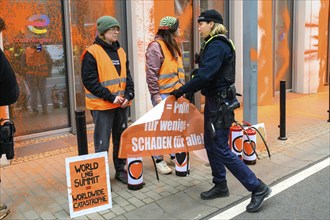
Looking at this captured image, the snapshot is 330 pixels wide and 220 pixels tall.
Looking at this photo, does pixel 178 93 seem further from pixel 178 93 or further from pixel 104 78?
pixel 104 78

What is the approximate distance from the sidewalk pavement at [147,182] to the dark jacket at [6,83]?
130cm

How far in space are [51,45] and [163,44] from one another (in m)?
2.88

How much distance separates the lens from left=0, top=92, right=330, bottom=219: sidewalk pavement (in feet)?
14.1

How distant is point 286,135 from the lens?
748cm

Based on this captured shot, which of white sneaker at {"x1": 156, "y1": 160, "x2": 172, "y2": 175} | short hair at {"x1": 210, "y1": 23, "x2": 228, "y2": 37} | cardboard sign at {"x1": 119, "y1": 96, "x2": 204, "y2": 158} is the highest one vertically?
→ short hair at {"x1": 210, "y1": 23, "x2": 228, "y2": 37}

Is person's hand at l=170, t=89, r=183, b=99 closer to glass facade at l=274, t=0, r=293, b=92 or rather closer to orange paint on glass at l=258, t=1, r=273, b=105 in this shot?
orange paint on glass at l=258, t=1, r=273, b=105

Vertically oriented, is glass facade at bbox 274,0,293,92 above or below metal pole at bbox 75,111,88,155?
above

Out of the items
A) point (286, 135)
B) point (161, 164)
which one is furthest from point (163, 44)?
point (286, 135)

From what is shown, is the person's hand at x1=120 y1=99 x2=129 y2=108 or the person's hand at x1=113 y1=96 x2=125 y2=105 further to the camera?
the person's hand at x1=120 y1=99 x2=129 y2=108

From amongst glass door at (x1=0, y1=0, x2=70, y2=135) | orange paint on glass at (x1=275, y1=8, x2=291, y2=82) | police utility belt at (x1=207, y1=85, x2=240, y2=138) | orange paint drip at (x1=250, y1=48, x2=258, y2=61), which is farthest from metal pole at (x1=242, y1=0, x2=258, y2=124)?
orange paint on glass at (x1=275, y1=8, x2=291, y2=82)

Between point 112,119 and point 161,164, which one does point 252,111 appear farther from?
point 112,119

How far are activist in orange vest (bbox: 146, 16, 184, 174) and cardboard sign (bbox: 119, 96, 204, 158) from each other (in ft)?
1.81

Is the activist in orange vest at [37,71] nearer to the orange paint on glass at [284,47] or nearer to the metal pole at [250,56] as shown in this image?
the metal pole at [250,56]

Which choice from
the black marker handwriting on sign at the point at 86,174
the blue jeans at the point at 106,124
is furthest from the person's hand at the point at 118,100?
the black marker handwriting on sign at the point at 86,174
